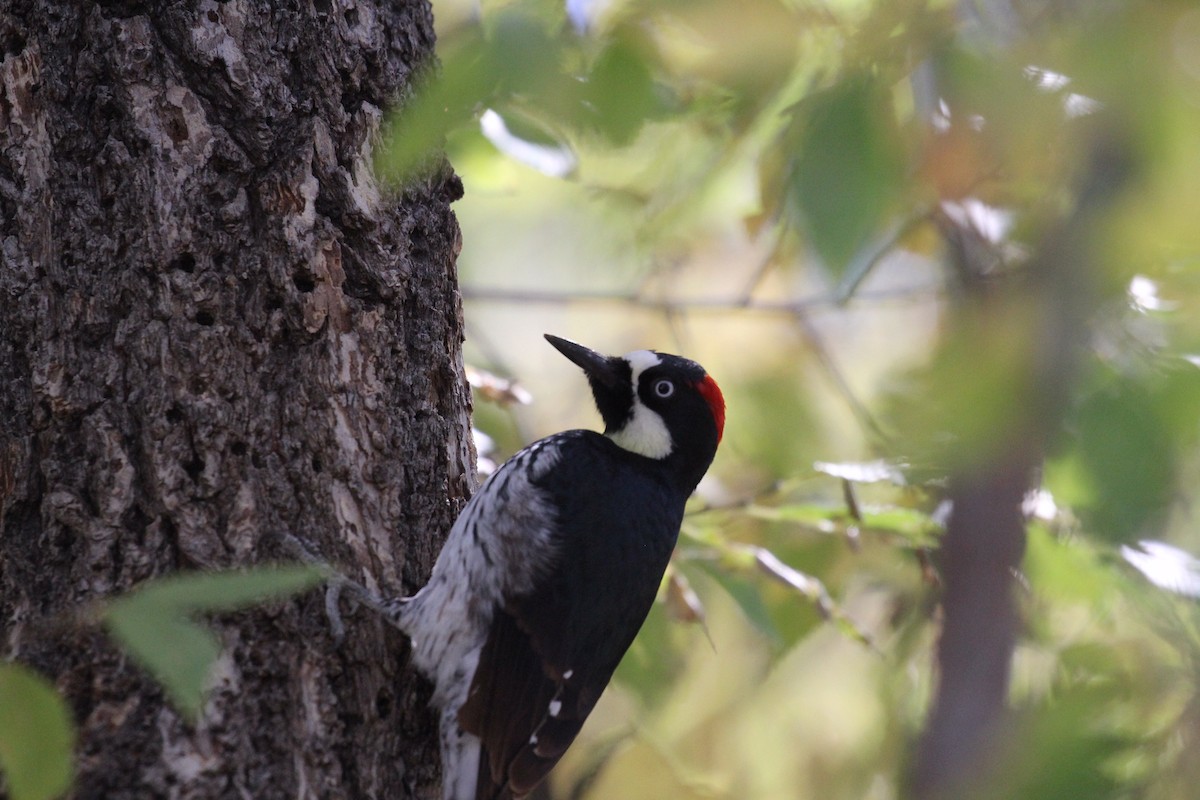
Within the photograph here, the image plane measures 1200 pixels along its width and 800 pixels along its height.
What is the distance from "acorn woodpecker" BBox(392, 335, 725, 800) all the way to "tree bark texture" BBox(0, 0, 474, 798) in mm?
98

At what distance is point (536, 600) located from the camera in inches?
115

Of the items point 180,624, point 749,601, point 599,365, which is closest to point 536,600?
point 749,601

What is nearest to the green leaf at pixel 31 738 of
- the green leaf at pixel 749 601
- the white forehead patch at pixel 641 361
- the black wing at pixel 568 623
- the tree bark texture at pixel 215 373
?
the tree bark texture at pixel 215 373

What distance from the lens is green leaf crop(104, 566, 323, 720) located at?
1251 millimetres

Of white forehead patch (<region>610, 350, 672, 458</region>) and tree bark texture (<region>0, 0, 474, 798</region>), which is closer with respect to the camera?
tree bark texture (<region>0, 0, 474, 798</region>)

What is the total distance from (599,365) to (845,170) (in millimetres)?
2373

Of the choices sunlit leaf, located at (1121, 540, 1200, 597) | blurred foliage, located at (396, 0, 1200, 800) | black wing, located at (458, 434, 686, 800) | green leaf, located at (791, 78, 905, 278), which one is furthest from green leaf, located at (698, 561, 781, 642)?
green leaf, located at (791, 78, 905, 278)

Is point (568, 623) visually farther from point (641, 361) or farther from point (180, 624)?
point (180, 624)

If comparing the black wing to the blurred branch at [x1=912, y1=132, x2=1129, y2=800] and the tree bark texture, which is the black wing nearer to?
the tree bark texture

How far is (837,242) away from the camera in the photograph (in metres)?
1.31

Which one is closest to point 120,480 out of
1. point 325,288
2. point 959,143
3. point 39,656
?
point 39,656

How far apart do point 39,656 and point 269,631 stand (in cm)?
41

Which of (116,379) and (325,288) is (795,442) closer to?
(325,288)

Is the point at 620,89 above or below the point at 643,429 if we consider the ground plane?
above
